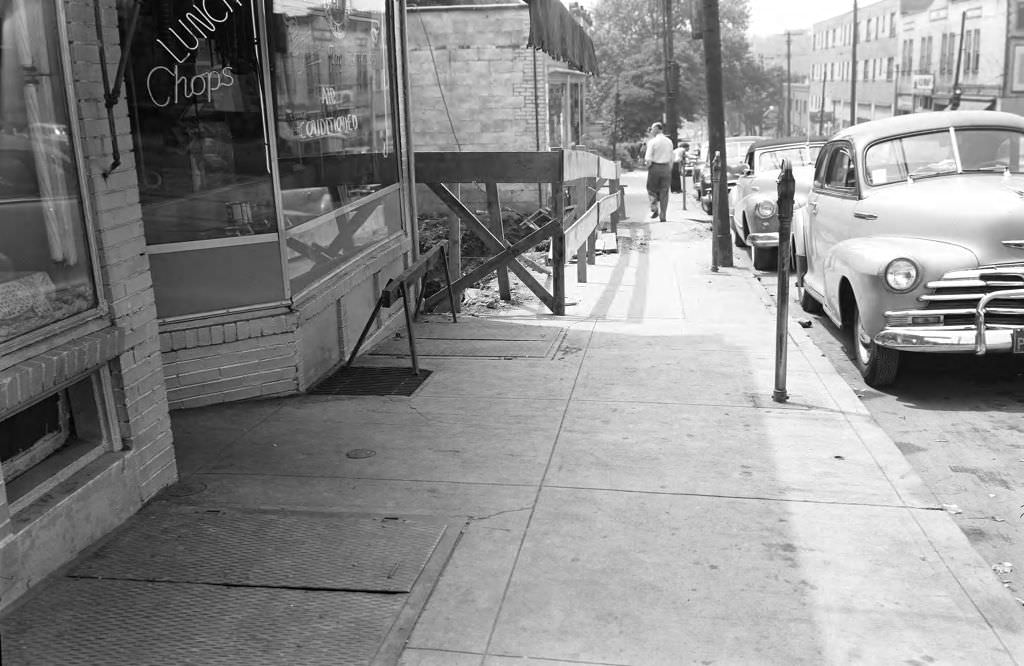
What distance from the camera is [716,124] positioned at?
14016mm

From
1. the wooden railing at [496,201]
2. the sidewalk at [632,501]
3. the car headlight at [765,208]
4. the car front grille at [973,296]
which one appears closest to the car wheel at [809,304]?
the sidewalk at [632,501]

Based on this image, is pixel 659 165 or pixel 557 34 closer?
pixel 557 34

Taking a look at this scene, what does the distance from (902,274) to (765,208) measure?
6.73 m

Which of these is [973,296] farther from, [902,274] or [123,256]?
[123,256]

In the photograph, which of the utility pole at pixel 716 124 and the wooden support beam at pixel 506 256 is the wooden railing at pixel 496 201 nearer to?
the wooden support beam at pixel 506 256

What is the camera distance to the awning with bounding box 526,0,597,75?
8875 mm

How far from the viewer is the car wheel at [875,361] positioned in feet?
23.6

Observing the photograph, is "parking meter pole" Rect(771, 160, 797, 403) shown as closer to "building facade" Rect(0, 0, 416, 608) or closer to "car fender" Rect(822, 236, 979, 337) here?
"car fender" Rect(822, 236, 979, 337)

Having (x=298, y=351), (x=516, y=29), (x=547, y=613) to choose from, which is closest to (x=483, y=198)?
(x=516, y=29)

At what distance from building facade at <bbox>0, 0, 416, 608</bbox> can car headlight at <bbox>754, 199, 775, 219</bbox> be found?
19.2 ft

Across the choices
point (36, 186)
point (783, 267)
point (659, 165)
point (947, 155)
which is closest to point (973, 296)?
point (783, 267)

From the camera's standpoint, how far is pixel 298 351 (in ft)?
22.1

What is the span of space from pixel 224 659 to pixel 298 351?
3.41 metres

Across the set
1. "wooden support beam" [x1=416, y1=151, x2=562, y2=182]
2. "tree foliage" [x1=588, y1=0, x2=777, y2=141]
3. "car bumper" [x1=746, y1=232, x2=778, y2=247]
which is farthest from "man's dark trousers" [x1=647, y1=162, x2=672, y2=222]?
"wooden support beam" [x1=416, y1=151, x2=562, y2=182]
